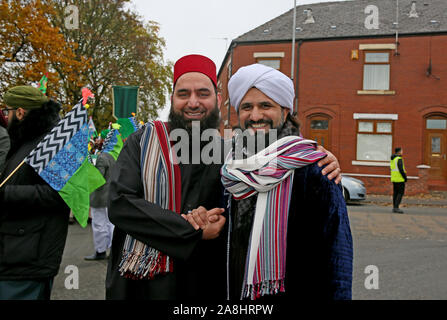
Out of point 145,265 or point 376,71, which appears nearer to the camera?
point 145,265

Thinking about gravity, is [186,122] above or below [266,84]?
below

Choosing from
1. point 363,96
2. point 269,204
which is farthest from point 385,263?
point 363,96

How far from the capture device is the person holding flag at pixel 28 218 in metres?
2.44

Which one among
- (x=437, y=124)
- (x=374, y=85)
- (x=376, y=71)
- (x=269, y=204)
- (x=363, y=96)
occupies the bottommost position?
(x=269, y=204)

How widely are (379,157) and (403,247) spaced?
13.2 m

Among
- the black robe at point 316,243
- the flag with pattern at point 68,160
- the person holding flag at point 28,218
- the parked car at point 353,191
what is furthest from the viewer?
the parked car at point 353,191

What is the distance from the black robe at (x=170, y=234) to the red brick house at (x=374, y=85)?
1582cm

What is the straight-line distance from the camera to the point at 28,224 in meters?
2.52

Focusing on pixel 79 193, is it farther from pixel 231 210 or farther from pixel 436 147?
pixel 436 147

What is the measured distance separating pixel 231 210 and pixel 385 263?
15.7 ft

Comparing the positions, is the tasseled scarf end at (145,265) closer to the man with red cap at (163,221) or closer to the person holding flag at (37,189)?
the man with red cap at (163,221)

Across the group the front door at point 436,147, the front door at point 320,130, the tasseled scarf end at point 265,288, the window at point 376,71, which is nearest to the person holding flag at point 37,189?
the tasseled scarf end at point 265,288

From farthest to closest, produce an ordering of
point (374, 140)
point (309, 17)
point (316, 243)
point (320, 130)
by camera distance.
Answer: point (309, 17)
point (320, 130)
point (374, 140)
point (316, 243)

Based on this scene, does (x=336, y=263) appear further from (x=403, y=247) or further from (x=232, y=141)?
(x=403, y=247)
